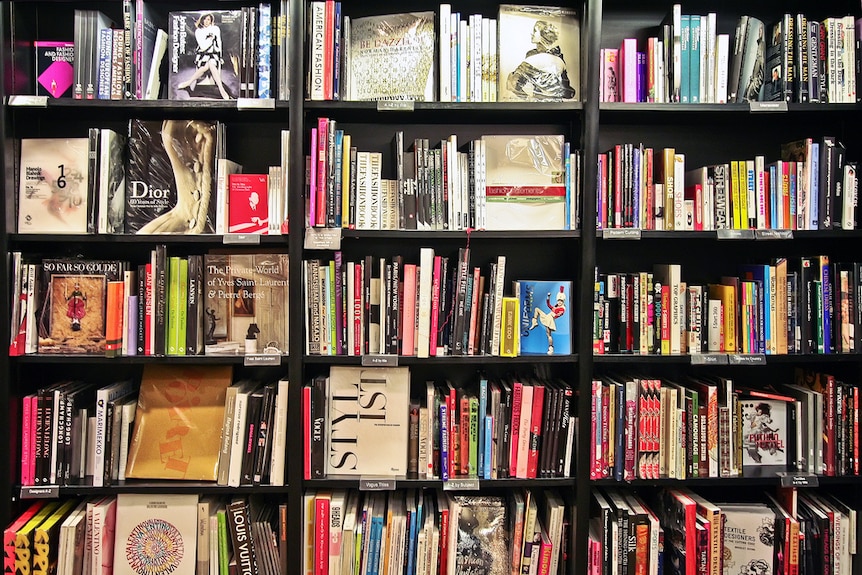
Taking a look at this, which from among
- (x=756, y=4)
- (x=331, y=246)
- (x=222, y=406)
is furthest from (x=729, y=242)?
(x=222, y=406)

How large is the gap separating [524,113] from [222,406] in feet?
4.75

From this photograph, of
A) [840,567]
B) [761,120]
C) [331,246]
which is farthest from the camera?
[761,120]

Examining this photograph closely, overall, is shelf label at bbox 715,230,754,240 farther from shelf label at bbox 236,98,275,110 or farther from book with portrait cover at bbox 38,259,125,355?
book with portrait cover at bbox 38,259,125,355

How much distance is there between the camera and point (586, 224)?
6.04ft

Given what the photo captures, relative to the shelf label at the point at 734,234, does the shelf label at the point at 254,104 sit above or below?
above

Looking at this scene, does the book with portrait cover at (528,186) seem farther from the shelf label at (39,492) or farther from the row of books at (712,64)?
the shelf label at (39,492)

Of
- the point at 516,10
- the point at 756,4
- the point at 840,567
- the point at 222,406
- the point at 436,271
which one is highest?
the point at 756,4

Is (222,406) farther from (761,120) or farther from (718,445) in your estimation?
(761,120)

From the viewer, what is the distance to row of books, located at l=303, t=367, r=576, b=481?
188 centimetres

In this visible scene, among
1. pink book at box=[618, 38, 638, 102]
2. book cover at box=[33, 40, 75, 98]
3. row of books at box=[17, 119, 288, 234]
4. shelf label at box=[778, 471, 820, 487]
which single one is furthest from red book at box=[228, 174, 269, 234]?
shelf label at box=[778, 471, 820, 487]

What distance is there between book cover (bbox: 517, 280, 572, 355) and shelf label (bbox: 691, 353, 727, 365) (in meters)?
0.41

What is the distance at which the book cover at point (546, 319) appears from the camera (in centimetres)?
190

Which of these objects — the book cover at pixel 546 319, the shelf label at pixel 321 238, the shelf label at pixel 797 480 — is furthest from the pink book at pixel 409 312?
the shelf label at pixel 797 480

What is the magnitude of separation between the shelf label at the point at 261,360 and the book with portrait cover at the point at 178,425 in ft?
0.57
